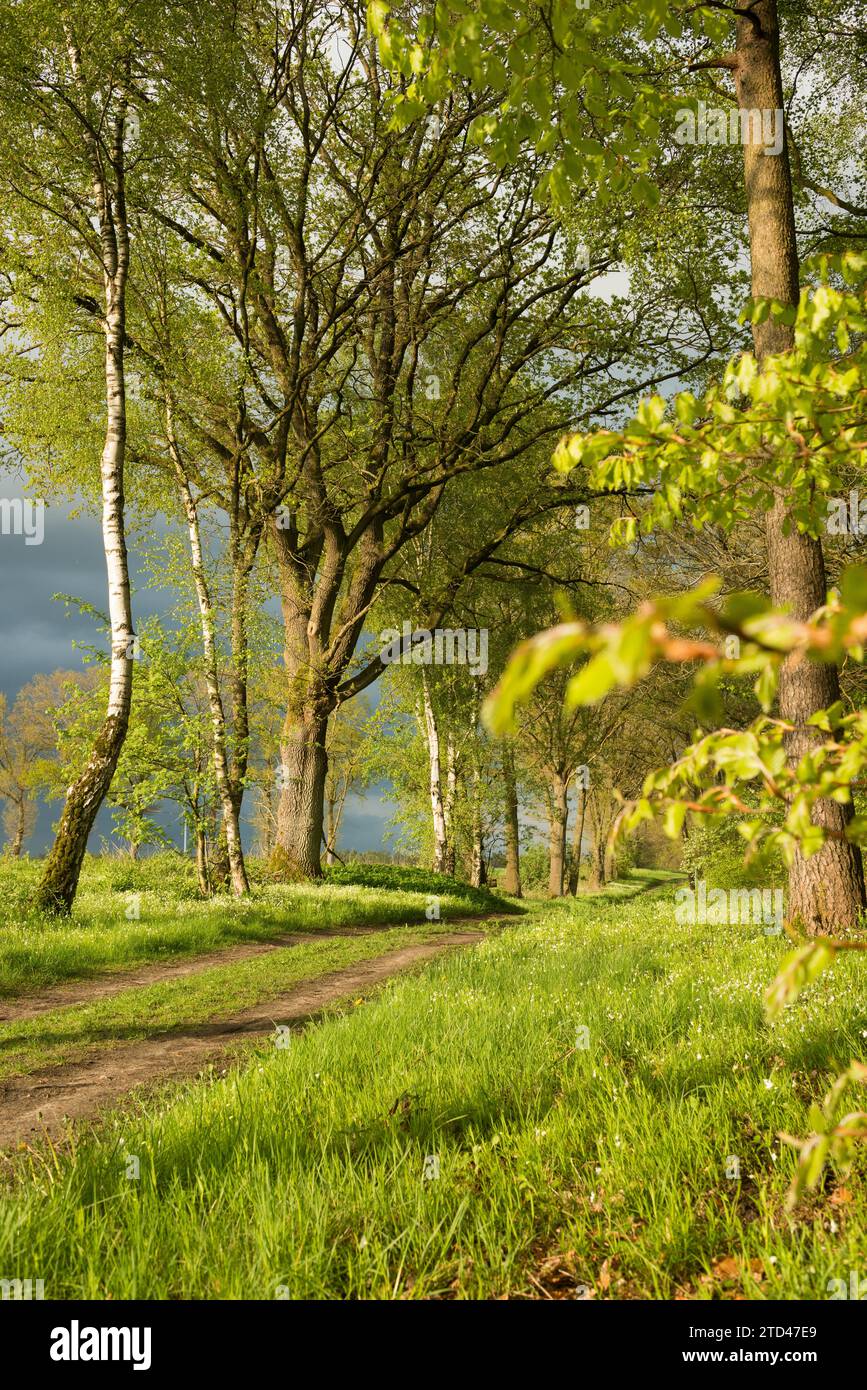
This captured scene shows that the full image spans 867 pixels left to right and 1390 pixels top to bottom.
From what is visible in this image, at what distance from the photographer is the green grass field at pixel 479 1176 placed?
A: 2713 millimetres

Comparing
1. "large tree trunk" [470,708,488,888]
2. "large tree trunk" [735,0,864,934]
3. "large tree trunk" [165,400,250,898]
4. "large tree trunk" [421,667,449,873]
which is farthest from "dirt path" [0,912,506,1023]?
"large tree trunk" [470,708,488,888]

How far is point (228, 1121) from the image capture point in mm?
3990

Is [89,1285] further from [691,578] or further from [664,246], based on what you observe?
[691,578]

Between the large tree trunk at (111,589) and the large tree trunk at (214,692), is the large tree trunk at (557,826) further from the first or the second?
the large tree trunk at (111,589)

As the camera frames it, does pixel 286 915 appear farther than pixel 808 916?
Yes

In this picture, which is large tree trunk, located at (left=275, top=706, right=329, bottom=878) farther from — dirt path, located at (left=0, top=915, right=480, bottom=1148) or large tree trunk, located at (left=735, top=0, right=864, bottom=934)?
large tree trunk, located at (left=735, top=0, right=864, bottom=934)

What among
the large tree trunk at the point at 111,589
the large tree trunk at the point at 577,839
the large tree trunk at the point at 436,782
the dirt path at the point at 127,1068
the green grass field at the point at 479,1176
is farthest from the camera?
the large tree trunk at the point at 577,839

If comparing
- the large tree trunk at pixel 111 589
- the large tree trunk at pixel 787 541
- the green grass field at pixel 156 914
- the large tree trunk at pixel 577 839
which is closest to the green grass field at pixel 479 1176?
the large tree trunk at pixel 787 541

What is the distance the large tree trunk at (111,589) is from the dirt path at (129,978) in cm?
285

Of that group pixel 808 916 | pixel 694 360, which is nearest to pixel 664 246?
pixel 694 360

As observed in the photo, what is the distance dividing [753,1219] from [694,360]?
63.8 feet

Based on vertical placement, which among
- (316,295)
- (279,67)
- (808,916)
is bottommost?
(808,916)

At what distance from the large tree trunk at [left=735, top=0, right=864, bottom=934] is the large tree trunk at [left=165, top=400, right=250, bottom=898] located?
460 inches

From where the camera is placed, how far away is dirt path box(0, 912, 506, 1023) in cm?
868
